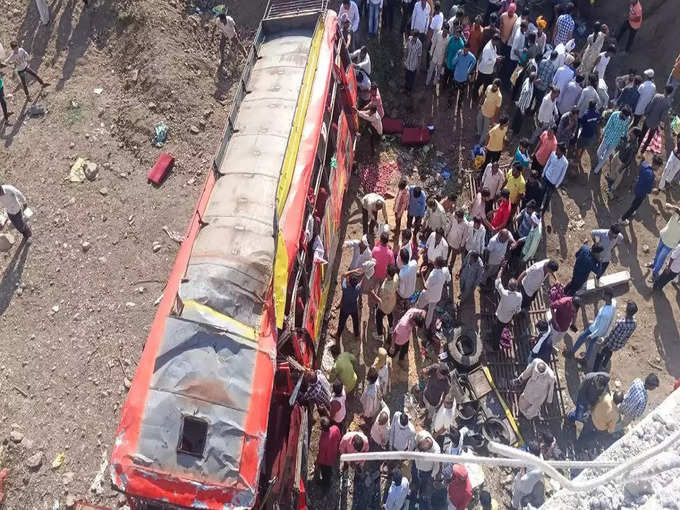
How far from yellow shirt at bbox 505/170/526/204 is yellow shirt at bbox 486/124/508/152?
94 centimetres

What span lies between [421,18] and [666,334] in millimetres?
7455

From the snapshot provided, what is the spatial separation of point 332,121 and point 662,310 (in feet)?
21.0

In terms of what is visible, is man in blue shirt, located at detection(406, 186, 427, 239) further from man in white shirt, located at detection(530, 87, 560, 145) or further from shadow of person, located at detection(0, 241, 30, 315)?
shadow of person, located at detection(0, 241, 30, 315)

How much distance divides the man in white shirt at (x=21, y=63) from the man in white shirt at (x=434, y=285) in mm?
8457

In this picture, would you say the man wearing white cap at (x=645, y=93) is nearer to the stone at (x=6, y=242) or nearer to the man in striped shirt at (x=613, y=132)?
the man in striped shirt at (x=613, y=132)

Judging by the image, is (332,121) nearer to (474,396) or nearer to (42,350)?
(474,396)

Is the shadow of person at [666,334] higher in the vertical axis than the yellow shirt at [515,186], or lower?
lower

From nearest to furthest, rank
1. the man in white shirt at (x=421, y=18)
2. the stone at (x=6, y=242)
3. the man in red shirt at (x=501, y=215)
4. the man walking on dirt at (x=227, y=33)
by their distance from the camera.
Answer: the man in red shirt at (x=501, y=215) → the stone at (x=6, y=242) → the man in white shirt at (x=421, y=18) → the man walking on dirt at (x=227, y=33)

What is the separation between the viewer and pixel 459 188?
11.7 meters

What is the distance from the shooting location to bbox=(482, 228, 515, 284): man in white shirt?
9.05m

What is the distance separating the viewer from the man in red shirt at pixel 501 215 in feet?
31.1

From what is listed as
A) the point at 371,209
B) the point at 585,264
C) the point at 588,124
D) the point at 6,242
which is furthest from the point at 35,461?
the point at 588,124

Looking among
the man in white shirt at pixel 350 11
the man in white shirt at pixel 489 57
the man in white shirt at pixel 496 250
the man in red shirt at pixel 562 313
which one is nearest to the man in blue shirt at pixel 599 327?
the man in red shirt at pixel 562 313

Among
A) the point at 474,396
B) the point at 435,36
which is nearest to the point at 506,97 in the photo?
the point at 435,36
